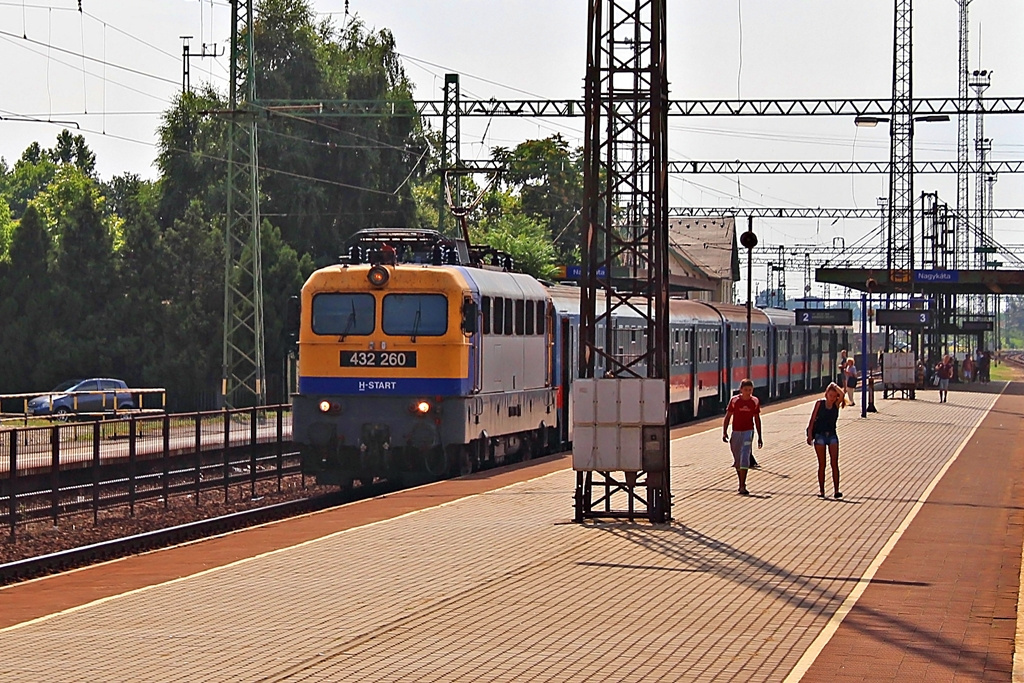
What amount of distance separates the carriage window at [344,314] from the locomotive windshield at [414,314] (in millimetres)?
229

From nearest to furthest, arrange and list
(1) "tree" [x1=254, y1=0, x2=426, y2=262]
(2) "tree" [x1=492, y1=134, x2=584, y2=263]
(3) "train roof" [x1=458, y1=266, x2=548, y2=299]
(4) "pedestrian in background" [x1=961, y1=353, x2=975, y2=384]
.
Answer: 1. (3) "train roof" [x1=458, y1=266, x2=548, y2=299]
2. (1) "tree" [x1=254, y1=0, x2=426, y2=262]
3. (4) "pedestrian in background" [x1=961, y1=353, x2=975, y2=384]
4. (2) "tree" [x1=492, y1=134, x2=584, y2=263]

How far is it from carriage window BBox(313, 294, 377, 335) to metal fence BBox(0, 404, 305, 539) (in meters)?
1.95

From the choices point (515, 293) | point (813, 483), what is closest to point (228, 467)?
point (515, 293)

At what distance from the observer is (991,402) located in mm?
56656

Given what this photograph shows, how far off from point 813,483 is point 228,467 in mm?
8652

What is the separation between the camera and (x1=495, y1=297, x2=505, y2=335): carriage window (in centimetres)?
2681

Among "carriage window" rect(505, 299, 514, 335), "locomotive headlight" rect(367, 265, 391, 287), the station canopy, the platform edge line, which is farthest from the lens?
the station canopy

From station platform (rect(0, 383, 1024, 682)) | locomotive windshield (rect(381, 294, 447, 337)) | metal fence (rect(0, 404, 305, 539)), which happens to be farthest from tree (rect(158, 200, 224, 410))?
station platform (rect(0, 383, 1024, 682))

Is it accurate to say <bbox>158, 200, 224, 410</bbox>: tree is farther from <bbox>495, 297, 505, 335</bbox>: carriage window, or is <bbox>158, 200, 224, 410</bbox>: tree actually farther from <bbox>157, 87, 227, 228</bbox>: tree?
<bbox>495, 297, 505, 335</bbox>: carriage window

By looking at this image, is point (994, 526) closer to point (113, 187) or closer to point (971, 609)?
point (971, 609)

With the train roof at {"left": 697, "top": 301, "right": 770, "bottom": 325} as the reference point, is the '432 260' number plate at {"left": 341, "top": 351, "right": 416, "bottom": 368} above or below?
Result: below

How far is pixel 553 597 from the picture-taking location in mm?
13453

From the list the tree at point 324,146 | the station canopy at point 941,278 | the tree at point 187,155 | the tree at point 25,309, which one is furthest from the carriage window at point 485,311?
the tree at point 187,155

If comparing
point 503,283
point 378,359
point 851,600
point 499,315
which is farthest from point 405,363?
point 851,600
